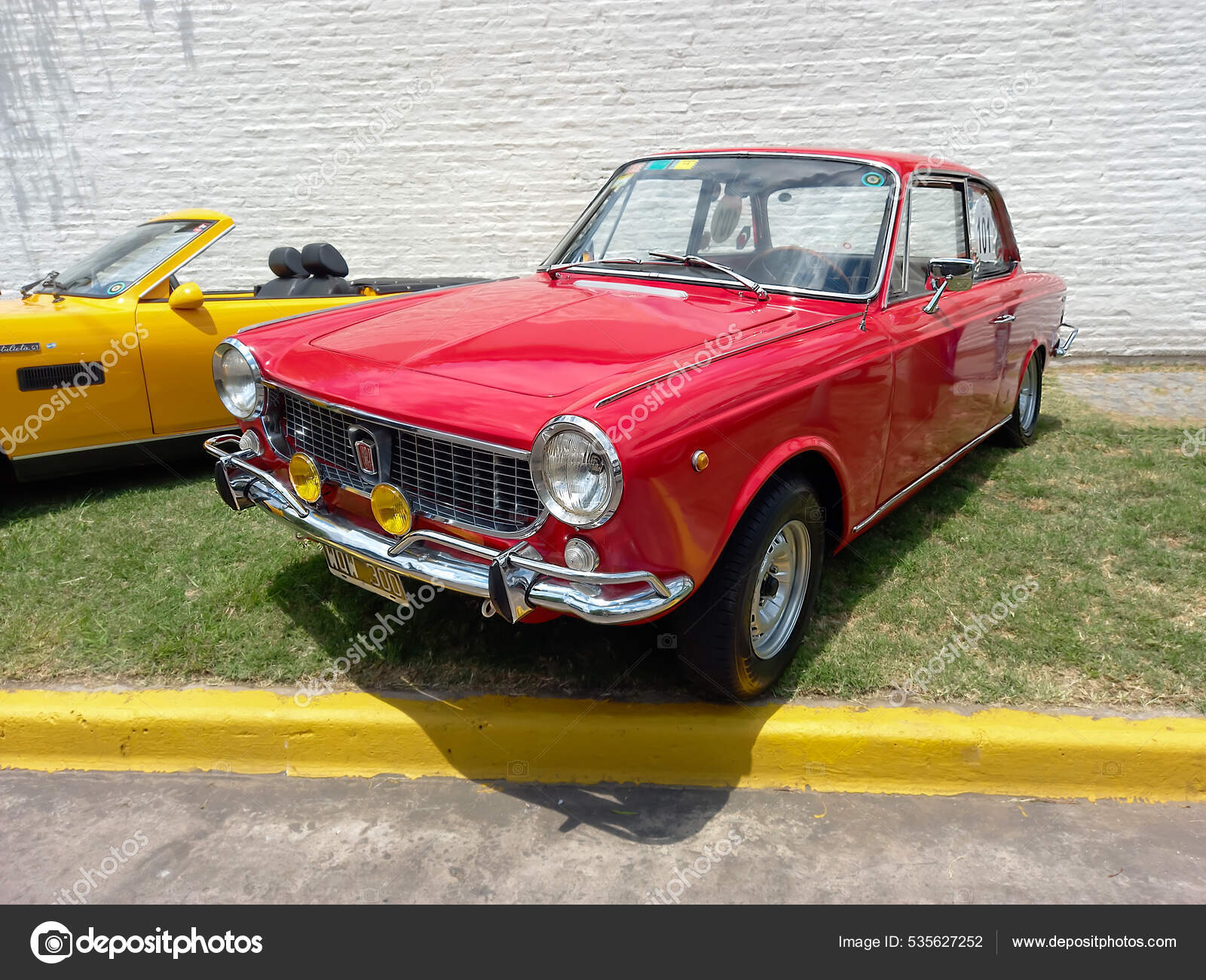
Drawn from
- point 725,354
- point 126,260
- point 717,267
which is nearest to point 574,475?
point 725,354

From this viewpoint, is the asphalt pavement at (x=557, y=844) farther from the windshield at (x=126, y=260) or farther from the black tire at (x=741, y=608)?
the windshield at (x=126, y=260)

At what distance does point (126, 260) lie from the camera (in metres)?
4.82

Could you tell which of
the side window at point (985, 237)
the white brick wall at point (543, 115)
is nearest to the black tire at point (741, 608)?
the side window at point (985, 237)

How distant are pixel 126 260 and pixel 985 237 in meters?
4.75

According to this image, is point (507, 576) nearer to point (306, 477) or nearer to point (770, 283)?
point (306, 477)

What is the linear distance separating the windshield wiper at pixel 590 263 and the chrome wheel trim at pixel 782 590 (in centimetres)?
139

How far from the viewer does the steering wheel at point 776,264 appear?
3332 millimetres

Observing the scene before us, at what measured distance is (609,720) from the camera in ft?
9.16

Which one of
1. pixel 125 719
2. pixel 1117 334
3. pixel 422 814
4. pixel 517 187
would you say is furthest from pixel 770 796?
pixel 1117 334

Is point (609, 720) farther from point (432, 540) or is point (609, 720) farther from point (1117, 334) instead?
point (1117, 334)

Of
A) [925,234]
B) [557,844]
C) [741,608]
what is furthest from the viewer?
[925,234]

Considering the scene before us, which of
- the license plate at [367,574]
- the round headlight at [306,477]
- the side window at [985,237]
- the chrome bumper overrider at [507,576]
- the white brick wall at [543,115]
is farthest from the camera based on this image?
the white brick wall at [543,115]

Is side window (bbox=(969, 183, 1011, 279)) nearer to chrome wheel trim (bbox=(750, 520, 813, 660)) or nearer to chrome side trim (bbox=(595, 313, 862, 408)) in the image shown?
chrome side trim (bbox=(595, 313, 862, 408))

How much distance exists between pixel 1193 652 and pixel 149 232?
556 cm
